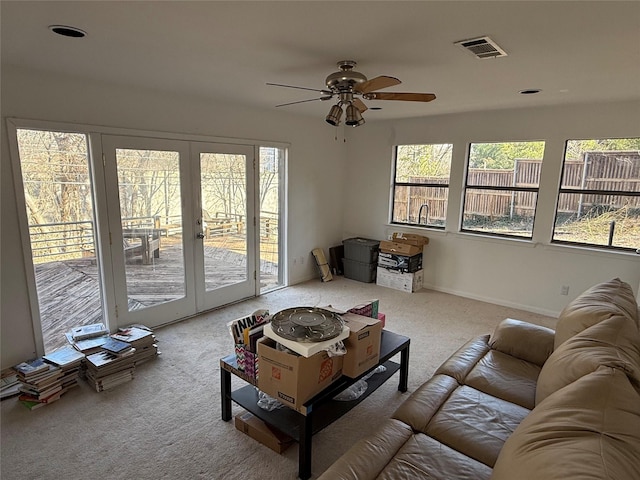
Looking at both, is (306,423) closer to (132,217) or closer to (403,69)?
(403,69)

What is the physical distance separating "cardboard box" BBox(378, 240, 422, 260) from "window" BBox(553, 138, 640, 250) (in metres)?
1.67

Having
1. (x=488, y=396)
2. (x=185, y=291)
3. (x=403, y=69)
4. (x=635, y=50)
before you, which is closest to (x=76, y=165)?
(x=185, y=291)

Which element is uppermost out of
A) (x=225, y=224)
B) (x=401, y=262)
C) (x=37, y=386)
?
(x=225, y=224)

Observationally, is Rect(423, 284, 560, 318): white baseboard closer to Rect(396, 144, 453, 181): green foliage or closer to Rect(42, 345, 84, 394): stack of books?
Rect(396, 144, 453, 181): green foliage

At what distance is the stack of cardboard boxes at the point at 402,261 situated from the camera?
5102mm

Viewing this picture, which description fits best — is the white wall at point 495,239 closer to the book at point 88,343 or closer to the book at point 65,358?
the book at point 88,343

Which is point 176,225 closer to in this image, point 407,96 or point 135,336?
point 135,336

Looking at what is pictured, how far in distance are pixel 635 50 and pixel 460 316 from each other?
2.93m

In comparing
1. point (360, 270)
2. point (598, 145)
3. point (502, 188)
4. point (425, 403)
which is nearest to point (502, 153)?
point (502, 188)

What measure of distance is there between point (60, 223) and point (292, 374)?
3.31 meters

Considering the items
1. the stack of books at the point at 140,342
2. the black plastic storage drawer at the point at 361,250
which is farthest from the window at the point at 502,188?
the stack of books at the point at 140,342

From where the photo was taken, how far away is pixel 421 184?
5.25 meters

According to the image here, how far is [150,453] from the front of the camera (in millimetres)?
2189

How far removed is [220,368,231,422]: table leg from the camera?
2.40m
